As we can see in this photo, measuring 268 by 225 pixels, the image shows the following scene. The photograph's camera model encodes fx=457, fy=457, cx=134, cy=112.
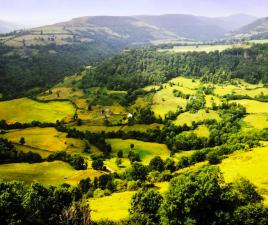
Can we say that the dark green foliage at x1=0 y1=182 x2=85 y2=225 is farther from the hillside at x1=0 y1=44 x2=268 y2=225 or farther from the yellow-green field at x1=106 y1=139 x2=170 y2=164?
the yellow-green field at x1=106 y1=139 x2=170 y2=164

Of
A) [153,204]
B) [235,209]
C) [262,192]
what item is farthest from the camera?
[262,192]

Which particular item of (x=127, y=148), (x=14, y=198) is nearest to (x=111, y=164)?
(x=127, y=148)

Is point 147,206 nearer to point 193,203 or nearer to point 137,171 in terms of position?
point 193,203

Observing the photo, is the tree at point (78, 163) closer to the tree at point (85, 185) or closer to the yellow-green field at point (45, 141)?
the yellow-green field at point (45, 141)

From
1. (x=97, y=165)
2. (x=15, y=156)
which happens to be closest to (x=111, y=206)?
(x=97, y=165)

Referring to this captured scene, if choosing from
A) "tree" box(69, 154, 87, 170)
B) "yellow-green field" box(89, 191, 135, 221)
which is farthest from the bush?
"tree" box(69, 154, 87, 170)

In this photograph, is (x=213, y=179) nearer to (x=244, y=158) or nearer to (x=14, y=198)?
(x=14, y=198)
